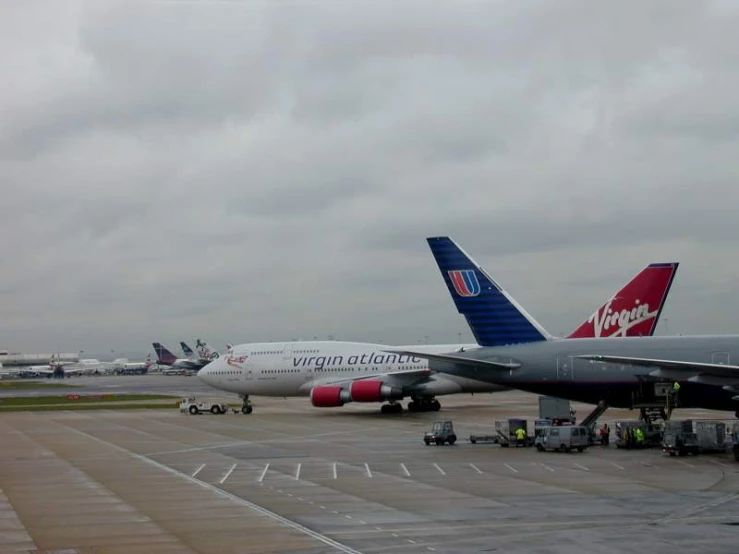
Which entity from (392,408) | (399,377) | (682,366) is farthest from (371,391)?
(682,366)

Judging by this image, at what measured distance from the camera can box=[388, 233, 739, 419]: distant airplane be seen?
43.5 metres

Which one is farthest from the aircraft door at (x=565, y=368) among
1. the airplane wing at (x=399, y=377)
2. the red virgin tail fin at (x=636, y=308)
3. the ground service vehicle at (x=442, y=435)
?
the airplane wing at (x=399, y=377)

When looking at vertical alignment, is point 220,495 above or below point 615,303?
below

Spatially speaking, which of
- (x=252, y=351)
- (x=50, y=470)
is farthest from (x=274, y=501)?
(x=252, y=351)

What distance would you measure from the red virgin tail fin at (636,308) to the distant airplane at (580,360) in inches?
495

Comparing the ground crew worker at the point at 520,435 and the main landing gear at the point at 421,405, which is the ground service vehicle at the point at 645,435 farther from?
the main landing gear at the point at 421,405

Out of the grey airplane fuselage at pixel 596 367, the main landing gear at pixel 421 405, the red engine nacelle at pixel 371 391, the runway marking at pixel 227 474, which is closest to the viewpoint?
the runway marking at pixel 227 474

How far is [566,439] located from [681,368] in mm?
5681

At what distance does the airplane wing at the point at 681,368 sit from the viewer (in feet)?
136

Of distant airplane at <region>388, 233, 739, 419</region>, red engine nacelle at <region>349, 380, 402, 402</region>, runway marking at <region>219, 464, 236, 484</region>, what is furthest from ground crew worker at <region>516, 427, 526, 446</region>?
red engine nacelle at <region>349, 380, 402, 402</region>

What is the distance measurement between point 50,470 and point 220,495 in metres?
11.3

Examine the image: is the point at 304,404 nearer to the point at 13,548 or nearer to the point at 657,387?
the point at 657,387

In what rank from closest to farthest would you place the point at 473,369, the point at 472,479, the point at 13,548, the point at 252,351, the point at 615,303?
the point at 13,548, the point at 472,479, the point at 473,369, the point at 615,303, the point at 252,351

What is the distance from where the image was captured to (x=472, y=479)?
32750 millimetres
